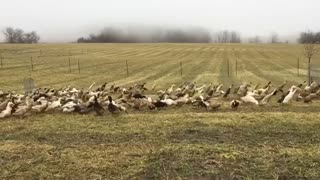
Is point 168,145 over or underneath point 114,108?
underneath

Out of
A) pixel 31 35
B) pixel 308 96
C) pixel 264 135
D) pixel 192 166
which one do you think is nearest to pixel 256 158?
pixel 192 166

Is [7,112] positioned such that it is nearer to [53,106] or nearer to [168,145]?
[53,106]

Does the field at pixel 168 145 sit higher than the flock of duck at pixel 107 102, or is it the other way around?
the flock of duck at pixel 107 102

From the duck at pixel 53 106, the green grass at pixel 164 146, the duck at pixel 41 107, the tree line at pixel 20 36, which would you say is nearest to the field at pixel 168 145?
the green grass at pixel 164 146

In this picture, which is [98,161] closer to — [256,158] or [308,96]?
[256,158]

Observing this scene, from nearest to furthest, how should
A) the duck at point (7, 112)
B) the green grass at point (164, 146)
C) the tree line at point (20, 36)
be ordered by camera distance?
the green grass at point (164, 146)
the duck at point (7, 112)
the tree line at point (20, 36)

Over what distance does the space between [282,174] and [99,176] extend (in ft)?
11.6

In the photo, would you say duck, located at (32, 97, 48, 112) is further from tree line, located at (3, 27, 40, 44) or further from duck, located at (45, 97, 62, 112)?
tree line, located at (3, 27, 40, 44)

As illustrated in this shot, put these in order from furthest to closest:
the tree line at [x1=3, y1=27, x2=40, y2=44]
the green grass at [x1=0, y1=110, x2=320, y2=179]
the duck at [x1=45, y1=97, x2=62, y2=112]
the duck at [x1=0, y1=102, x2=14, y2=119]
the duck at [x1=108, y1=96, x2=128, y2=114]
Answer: the tree line at [x1=3, y1=27, x2=40, y2=44] → the duck at [x1=45, y1=97, x2=62, y2=112] → the duck at [x1=108, y1=96, x2=128, y2=114] → the duck at [x1=0, y1=102, x2=14, y2=119] → the green grass at [x1=0, y1=110, x2=320, y2=179]

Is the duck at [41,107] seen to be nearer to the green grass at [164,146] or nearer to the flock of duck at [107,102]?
the flock of duck at [107,102]

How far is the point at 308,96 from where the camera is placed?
17.1m

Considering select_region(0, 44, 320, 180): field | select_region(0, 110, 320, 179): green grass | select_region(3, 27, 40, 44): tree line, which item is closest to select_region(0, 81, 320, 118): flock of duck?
select_region(0, 44, 320, 180): field

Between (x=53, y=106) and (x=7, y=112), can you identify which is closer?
(x=7, y=112)

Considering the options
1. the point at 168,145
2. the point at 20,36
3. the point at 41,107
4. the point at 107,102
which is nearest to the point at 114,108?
the point at 107,102
